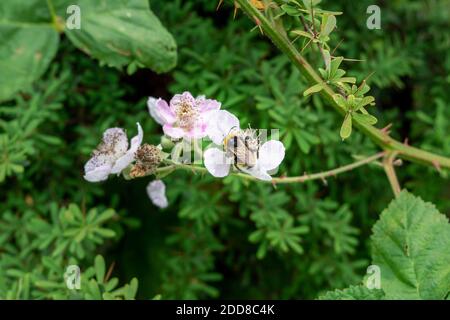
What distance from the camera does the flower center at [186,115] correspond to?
0.96m

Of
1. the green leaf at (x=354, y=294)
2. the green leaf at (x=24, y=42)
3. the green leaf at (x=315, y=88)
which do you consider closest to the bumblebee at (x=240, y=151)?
the green leaf at (x=315, y=88)

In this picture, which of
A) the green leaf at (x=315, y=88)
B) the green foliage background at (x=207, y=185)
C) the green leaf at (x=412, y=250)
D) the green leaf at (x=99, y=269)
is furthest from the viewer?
the green foliage background at (x=207, y=185)

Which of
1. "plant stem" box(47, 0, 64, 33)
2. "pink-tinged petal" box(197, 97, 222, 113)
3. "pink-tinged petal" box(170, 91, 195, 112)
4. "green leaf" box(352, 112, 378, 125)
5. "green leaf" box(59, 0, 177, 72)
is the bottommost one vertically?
"green leaf" box(352, 112, 378, 125)

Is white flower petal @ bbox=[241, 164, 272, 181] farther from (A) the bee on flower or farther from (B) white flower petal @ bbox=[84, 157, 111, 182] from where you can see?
(B) white flower petal @ bbox=[84, 157, 111, 182]

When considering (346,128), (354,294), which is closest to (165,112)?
(346,128)

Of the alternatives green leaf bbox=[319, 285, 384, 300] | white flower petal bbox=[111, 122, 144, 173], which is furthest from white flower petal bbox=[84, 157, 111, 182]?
green leaf bbox=[319, 285, 384, 300]

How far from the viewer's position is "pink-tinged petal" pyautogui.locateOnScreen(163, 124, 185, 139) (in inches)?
37.8

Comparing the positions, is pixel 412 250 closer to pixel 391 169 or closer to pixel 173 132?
pixel 391 169

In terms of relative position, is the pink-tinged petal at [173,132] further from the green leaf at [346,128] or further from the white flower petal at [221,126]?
the green leaf at [346,128]

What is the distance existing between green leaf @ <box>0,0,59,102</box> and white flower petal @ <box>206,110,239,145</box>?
0.29 metres

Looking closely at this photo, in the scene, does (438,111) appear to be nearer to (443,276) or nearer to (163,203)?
(443,276)

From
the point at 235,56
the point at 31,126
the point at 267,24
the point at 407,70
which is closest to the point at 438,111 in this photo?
the point at 407,70

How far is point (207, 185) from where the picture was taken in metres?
1.42

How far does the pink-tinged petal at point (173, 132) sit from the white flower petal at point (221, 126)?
0.14ft
